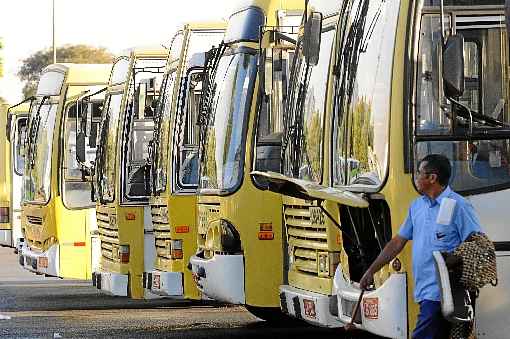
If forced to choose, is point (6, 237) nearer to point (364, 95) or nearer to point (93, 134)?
point (93, 134)

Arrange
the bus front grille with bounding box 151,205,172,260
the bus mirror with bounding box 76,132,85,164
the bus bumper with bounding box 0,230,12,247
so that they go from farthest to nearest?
the bus bumper with bounding box 0,230,12,247, the bus mirror with bounding box 76,132,85,164, the bus front grille with bounding box 151,205,172,260

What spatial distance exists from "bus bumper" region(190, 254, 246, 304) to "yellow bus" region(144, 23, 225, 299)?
2160 millimetres

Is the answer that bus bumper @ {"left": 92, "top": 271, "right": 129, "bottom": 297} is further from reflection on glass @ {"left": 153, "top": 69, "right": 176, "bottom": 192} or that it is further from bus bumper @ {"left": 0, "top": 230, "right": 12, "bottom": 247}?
bus bumper @ {"left": 0, "top": 230, "right": 12, "bottom": 247}

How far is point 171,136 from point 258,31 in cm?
289

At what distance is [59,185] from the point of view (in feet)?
Answer: 77.1

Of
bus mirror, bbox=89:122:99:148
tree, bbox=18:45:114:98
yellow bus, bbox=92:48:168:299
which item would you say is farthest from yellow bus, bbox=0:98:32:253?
tree, bbox=18:45:114:98

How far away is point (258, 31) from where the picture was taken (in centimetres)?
1567

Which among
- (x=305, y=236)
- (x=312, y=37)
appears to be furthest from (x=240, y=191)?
(x=312, y=37)

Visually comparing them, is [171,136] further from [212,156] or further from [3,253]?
[3,253]

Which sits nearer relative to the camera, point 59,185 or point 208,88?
point 208,88

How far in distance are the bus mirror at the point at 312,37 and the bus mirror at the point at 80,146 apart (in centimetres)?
914

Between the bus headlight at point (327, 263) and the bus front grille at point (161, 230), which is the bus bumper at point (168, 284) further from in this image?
the bus headlight at point (327, 263)

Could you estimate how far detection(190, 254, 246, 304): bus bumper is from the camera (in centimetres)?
1545

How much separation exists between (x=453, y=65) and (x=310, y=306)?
10.7ft
